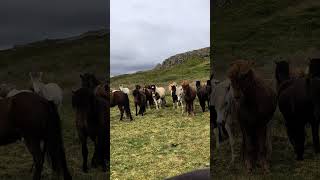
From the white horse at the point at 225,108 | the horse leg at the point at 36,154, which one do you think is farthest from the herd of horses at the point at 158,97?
the horse leg at the point at 36,154

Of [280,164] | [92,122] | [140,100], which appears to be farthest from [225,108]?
[140,100]

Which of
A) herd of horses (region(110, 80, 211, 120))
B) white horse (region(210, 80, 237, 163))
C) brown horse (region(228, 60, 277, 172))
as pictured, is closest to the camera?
brown horse (region(228, 60, 277, 172))

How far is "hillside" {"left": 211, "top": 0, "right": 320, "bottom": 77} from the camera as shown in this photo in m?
5.11

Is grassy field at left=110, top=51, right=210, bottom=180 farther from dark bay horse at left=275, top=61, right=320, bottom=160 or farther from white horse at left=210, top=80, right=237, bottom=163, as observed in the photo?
dark bay horse at left=275, top=61, right=320, bottom=160

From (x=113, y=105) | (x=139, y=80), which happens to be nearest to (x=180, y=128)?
(x=113, y=105)

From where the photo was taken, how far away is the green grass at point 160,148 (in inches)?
246

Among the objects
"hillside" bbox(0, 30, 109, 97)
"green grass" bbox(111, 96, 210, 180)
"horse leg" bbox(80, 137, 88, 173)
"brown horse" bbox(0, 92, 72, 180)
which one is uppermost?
"hillside" bbox(0, 30, 109, 97)

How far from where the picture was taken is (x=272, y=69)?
195 inches

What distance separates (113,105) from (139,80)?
4500 mm

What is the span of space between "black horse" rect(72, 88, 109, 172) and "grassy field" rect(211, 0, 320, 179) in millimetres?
1402

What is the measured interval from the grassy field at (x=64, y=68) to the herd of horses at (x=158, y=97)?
5845 millimetres

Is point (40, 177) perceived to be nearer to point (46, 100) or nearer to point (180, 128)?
point (46, 100)

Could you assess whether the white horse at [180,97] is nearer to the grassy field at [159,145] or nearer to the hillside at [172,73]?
the grassy field at [159,145]

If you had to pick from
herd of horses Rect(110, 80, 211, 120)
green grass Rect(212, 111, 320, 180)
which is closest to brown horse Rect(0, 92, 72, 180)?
green grass Rect(212, 111, 320, 180)
